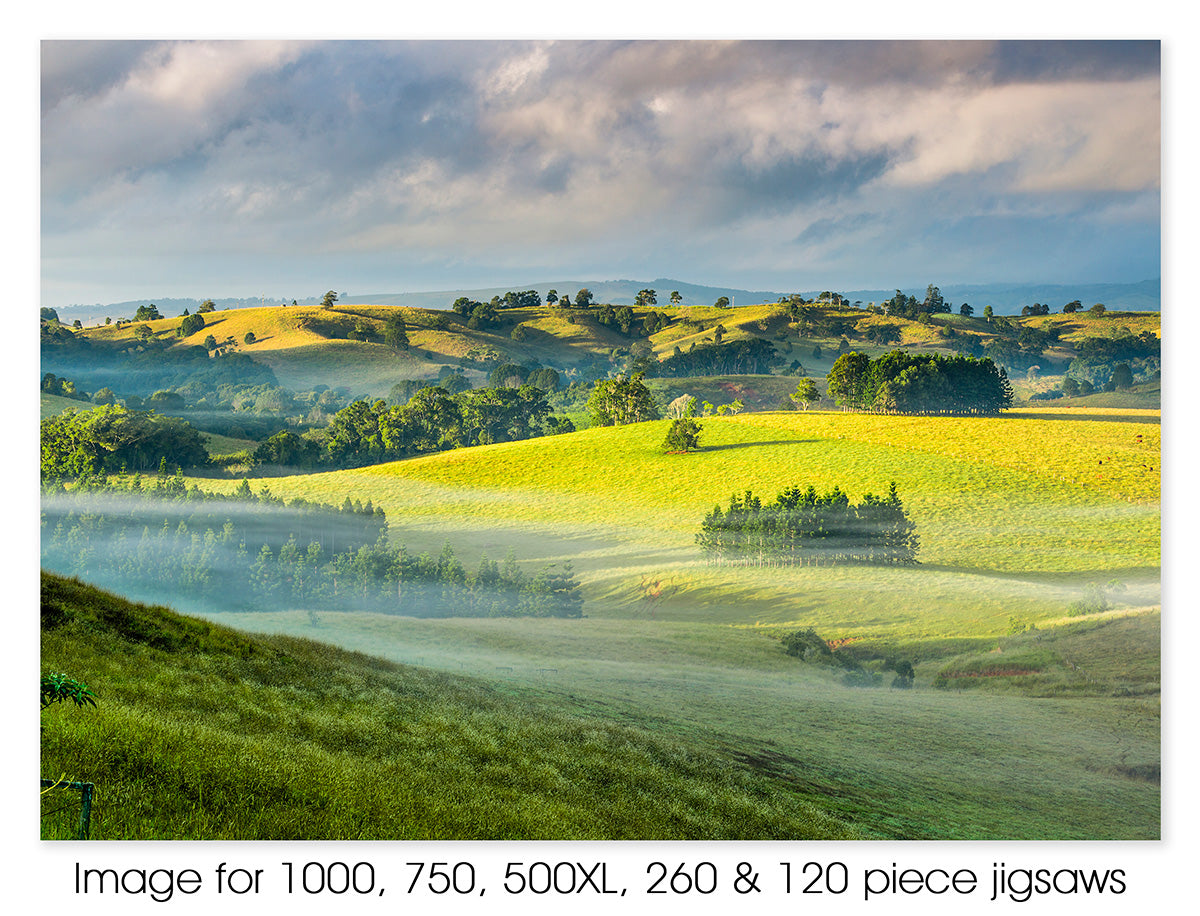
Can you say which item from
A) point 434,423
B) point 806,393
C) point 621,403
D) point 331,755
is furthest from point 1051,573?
point 434,423

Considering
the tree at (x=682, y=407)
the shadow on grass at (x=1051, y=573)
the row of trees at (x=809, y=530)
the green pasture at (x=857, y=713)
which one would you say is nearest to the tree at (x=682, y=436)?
the tree at (x=682, y=407)

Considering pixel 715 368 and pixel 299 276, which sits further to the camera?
pixel 715 368

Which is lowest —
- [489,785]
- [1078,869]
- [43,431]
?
[1078,869]

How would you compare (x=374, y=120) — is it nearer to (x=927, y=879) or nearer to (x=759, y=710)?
(x=759, y=710)

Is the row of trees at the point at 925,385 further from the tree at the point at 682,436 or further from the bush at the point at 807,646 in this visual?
the bush at the point at 807,646

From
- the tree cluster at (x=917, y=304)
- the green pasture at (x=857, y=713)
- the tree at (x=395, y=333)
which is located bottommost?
the green pasture at (x=857, y=713)

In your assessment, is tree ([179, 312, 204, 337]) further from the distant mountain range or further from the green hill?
the distant mountain range
